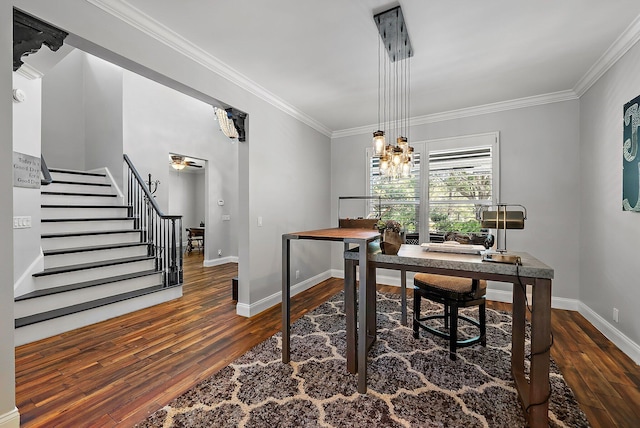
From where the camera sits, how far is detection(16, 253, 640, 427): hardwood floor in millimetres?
1743

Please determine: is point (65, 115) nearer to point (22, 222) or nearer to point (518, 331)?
point (22, 222)

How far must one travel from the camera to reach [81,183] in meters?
4.75

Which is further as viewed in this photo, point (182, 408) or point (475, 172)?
point (475, 172)

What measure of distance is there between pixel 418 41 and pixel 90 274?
4.38m

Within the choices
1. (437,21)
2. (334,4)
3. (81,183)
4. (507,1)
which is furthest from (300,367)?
(81,183)

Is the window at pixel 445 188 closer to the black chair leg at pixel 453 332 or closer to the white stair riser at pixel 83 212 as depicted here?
the black chair leg at pixel 453 332

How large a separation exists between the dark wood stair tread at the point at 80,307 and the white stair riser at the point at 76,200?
6.82 feet

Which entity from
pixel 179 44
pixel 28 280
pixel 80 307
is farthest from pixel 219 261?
pixel 179 44

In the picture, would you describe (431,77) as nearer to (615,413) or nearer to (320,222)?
(320,222)

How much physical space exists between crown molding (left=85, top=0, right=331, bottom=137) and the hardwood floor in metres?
2.60

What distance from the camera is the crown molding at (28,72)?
115 inches

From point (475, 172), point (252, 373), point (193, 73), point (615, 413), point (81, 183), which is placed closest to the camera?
point (615, 413)

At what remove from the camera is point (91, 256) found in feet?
12.3

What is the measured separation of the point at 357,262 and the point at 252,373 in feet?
3.76
